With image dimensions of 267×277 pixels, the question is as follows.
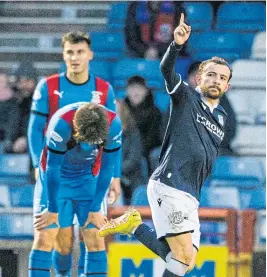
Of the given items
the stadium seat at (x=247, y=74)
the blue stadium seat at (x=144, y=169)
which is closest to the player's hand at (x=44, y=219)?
the blue stadium seat at (x=144, y=169)

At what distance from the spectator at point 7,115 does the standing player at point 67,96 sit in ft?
7.86

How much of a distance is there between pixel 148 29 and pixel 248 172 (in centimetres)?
180

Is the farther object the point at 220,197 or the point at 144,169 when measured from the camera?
the point at 144,169

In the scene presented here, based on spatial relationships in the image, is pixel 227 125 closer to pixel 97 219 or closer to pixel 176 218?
pixel 97 219

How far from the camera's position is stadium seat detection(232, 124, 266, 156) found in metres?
10.2

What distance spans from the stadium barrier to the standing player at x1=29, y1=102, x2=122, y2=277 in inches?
34.2

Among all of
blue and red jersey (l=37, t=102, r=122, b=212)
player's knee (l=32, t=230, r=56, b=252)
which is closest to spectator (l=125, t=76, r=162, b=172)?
blue and red jersey (l=37, t=102, r=122, b=212)

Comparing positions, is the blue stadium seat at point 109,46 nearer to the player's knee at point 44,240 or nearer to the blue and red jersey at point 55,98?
the blue and red jersey at point 55,98

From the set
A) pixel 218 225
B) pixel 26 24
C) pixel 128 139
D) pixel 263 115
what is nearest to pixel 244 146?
pixel 263 115

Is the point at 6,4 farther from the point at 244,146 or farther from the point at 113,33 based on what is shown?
the point at 244,146

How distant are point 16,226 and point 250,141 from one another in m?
2.58

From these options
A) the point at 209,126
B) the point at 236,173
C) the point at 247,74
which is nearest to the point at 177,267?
the point at 209,126

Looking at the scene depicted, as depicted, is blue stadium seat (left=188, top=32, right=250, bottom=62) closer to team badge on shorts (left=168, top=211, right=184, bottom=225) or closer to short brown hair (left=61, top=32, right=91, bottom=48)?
short brown hair (left=61, top=32, right=91, bottom=48)

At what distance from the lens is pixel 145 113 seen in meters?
9.81
